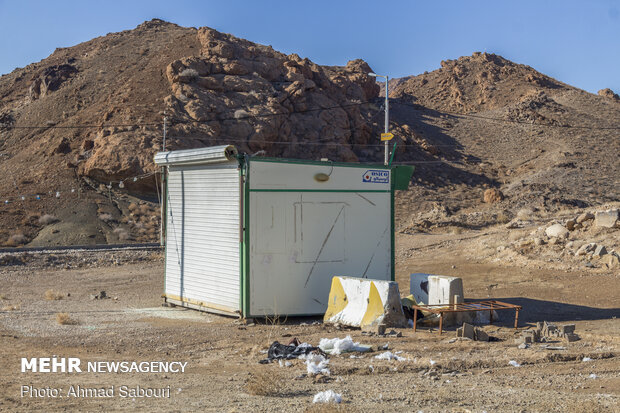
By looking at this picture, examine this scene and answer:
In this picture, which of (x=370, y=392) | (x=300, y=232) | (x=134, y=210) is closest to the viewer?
(x=370, y=392)

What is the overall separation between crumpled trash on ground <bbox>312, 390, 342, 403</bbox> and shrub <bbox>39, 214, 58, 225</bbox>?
33888mm

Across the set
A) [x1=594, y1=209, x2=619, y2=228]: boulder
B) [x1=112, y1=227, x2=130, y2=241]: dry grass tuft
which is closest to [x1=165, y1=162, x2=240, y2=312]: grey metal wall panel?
[x1=594, y1=209, x2=619, y2=228]: boulder

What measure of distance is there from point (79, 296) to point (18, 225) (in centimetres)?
2114

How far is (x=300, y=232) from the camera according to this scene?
528 inches

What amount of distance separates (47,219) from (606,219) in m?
29.5

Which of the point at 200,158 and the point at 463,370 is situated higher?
the point at 200,158

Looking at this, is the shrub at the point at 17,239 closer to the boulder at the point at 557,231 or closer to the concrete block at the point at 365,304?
the boulder at the point at 557,231

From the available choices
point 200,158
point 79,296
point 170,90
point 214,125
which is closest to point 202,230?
point 200,158

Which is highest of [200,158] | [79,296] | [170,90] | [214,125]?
[170,90]

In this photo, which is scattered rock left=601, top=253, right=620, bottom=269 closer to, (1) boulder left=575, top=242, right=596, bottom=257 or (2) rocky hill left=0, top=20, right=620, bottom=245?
(1) boulder left=575, top=242, right=596, bottom=257

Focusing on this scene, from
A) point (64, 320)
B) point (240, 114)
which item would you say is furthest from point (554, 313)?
point (240, 114)

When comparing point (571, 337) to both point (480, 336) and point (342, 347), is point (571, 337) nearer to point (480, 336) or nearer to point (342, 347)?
point (480, 336)

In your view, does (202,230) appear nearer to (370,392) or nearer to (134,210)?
(370,392)

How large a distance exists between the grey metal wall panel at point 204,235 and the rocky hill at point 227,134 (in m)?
22.2
